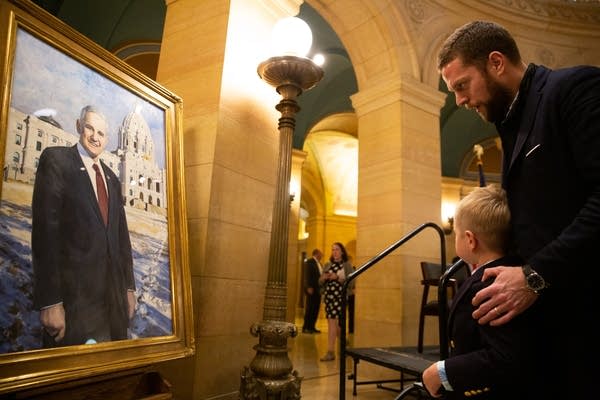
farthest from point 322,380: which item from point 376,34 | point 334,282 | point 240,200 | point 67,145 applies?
point 376,34

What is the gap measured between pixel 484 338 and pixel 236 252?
2.01 m

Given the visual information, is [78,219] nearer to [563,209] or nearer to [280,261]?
[280,261]

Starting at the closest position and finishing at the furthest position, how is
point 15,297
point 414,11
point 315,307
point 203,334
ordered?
point 15,297
point 203,334
point 414,11
point 315,307

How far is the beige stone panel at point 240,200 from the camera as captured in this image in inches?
111

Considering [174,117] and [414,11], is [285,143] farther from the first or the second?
[414,11]

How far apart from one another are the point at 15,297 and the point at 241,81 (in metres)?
2.36

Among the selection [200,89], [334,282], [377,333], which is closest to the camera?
[200,89]

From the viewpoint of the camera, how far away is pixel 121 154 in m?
1.93

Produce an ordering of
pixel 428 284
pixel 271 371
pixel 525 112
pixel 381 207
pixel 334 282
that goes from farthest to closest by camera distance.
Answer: pixel 334 282 < pixel 381 207 < pixel 428 284 < pixel 271 371 < pixel 525 112

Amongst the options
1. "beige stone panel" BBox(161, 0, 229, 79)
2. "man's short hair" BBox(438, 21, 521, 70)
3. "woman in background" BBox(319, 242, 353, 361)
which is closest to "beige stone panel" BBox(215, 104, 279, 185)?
"beige stone panel" BBox(161, 0, 229, 79)

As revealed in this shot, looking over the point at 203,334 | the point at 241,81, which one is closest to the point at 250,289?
the point at 203,334

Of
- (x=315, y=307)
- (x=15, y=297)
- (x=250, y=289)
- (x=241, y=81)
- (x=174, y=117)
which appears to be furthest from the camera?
(x=315, y=307)

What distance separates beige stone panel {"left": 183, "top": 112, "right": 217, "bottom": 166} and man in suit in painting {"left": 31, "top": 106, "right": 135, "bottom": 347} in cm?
105

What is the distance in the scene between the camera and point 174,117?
237 centimetres
